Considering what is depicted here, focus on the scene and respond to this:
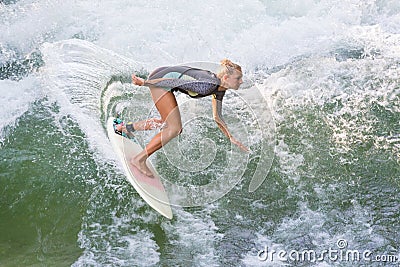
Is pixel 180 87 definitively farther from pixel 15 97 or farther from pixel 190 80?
pixel 15 97

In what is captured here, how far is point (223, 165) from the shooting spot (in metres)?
4.96

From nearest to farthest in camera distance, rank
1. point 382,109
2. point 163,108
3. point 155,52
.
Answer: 1. point 163,108
2. point 382,109
3. point 155,52

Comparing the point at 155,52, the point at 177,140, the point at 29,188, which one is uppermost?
the point at 155,52

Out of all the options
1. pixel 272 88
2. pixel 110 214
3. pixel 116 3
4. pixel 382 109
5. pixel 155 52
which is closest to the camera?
pixel 110 214

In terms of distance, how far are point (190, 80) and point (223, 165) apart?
4.54ft

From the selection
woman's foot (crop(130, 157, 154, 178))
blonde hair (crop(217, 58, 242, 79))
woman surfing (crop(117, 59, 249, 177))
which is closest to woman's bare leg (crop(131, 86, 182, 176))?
woman surfing (crop(117, 59, 249, 177))

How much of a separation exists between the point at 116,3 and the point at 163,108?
228 inches

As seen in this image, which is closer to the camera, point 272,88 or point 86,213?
point 86,213

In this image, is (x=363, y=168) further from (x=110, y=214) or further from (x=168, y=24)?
(x=168, y=24)

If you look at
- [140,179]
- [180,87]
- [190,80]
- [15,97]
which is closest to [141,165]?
[140,179]

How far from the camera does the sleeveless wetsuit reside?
12.3ft

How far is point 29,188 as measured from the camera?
4.70 metres

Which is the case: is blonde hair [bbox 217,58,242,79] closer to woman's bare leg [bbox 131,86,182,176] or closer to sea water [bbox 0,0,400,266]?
woman's bare leg [bbox 131,86,182,176]

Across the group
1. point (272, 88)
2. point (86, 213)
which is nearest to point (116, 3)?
point (272, 88)
